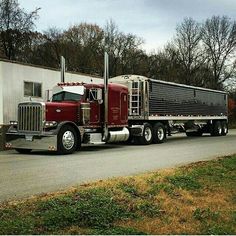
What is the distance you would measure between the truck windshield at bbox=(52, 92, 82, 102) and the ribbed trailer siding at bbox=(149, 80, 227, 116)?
5434 millimetres

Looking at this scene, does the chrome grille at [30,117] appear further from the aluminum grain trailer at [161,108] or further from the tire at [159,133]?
the tire at [159,133]

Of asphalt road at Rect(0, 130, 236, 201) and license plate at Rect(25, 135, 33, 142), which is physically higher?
license plate at Rect(25, 135, 33, 142)

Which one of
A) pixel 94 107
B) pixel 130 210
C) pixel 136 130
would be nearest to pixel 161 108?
pixel 136 130

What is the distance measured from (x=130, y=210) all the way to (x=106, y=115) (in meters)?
13.7

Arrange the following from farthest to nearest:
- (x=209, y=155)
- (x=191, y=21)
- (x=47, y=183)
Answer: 1. (x=191, y=21)
2. (x=209, y=155)
3. (x=47, y=183)

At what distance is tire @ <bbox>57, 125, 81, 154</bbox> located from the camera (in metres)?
18.6

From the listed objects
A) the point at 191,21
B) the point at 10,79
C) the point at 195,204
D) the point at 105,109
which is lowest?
the point at 195,204

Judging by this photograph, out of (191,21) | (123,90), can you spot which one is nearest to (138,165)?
(123,90)

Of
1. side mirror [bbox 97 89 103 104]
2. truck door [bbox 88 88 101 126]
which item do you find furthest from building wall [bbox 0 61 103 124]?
side mirror [bbox 97 89 103 104]

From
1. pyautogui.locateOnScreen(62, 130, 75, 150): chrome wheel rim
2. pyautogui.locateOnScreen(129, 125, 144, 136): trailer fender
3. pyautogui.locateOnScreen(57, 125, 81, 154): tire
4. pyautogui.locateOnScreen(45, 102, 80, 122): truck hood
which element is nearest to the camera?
pyautogui.locateOnScreen(57, 125, 81, 154): tire

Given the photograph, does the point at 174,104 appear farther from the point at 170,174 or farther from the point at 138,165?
the point at 170,174

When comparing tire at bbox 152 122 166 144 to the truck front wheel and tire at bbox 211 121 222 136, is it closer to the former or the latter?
the truck front wheel

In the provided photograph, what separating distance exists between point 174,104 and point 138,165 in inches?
536

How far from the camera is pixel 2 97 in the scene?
2194 cm
